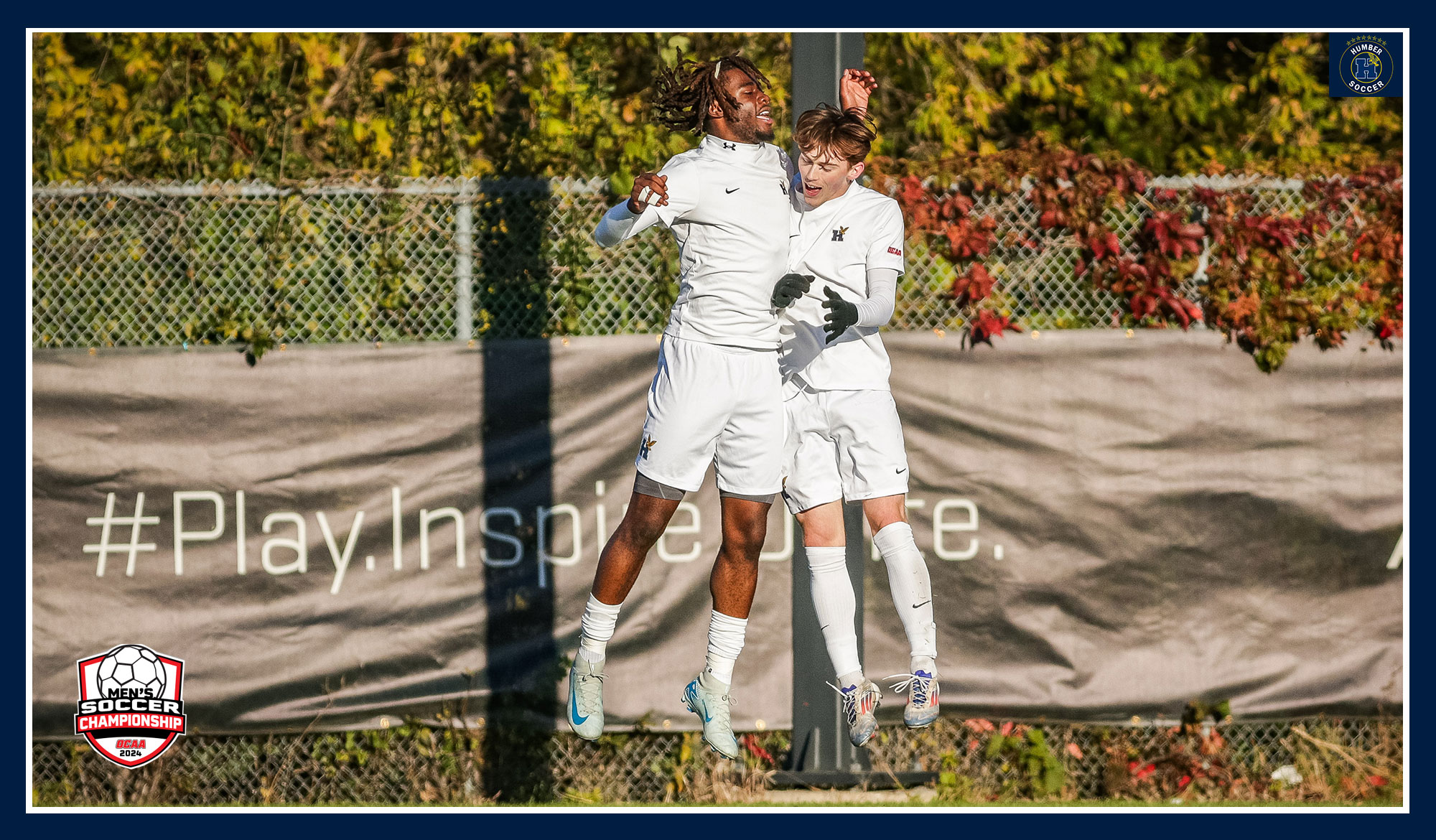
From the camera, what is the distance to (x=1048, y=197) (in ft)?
26.0

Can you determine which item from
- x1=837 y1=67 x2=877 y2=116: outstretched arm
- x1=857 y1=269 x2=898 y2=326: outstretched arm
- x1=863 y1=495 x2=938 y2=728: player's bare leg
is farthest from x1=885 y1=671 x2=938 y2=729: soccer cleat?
x1=837 y1=67 x2=877 y2=116: outstretched arm

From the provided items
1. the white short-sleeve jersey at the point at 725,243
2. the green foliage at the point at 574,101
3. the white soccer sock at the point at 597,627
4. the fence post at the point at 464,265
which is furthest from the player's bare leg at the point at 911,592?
the fence post at the point at 464,265

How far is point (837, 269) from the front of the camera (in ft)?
18.0

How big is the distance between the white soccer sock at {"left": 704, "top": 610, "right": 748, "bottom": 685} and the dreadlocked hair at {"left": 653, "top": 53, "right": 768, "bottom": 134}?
1.94m

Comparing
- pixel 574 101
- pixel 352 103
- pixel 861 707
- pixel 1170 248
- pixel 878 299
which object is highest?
pixel 352 103

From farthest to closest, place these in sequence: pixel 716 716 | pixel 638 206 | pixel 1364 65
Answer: pixel 1364 65, pixel 716 716, pixel 638 206

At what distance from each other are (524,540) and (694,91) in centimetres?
320

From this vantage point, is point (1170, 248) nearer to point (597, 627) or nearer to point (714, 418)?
point (714, 418)

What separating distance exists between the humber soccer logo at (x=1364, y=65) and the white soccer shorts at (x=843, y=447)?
12.3 ft

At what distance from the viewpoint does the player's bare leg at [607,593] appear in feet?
17.5

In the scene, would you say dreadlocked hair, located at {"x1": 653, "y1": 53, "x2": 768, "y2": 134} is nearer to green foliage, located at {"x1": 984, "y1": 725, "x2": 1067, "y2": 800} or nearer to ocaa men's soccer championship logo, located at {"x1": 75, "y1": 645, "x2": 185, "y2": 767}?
green foliage, located at {"x1": 984, "y1": 725, "x2": 1067, "y2": 800}

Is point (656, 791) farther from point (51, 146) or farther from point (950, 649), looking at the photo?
point (51, 146)

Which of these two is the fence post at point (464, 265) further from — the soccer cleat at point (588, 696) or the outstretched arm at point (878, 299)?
the outstretched arm at point (878, 299)

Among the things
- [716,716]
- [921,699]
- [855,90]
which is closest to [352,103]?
[855,90]
